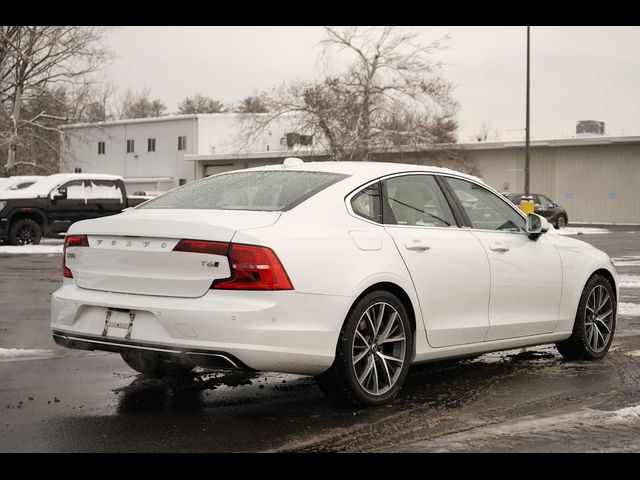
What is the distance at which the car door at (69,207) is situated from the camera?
24.8 m

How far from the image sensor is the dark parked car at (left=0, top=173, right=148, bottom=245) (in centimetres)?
2428

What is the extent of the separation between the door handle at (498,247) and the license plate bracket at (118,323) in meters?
2.71

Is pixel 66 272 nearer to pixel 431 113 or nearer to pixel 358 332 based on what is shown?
pixel 358 332

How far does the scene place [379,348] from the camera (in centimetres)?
614

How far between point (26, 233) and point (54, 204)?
3.24 ft

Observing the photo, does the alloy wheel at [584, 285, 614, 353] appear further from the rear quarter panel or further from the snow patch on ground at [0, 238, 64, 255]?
the snow patch on ground at [0, 238, 64, 255]

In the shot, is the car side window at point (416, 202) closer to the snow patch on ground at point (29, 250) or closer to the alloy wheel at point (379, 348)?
the alloy wheel at point (379, 348)

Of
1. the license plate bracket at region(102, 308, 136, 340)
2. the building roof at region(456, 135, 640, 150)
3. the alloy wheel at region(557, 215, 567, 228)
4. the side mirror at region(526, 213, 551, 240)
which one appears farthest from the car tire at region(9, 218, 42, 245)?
the building roof at region(456, 135, 640, 150)

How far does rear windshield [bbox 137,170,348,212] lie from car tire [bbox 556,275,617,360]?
2.66 meters

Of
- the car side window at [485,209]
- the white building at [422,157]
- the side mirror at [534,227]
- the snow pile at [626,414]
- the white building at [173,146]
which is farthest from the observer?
the white building at [173,146]

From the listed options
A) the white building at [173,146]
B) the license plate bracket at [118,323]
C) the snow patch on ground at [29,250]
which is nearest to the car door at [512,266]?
the license plate bracket at [118,323]

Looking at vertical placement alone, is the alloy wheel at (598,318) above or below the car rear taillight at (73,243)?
below

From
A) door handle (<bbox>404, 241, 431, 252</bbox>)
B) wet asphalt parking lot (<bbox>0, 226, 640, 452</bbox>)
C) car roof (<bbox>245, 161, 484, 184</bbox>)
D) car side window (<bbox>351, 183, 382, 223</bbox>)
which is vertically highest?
car roof (<bbox>245, 161, 484, 184</bbox>)
